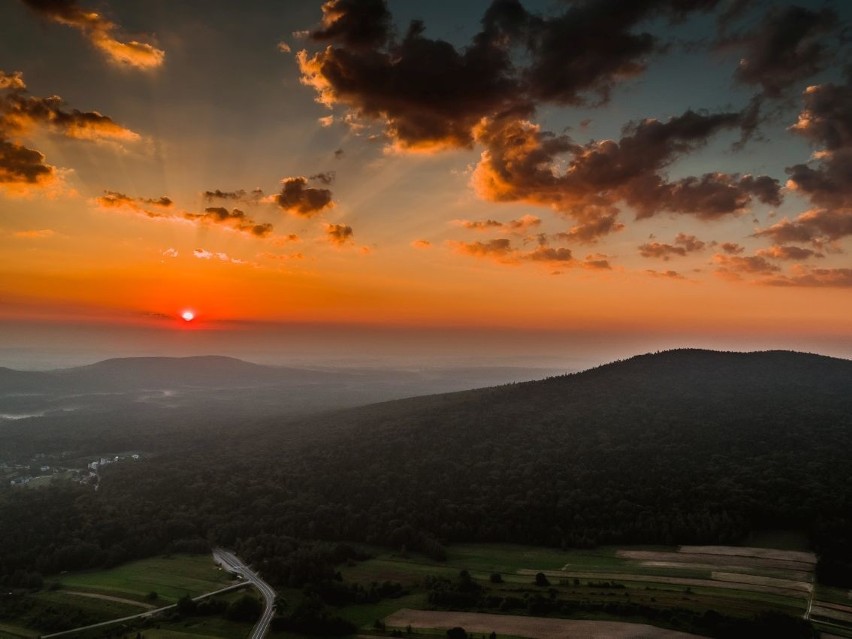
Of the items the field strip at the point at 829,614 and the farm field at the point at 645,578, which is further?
the farm field at the point at 645,578

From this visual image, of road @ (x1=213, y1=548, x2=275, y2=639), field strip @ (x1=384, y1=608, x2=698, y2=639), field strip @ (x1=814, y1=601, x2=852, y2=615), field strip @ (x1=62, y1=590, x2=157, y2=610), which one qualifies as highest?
field strip @ (x1=814, y1=601, x2=852, y2=615)

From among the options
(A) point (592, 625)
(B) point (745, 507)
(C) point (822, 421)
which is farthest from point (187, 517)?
(C) point (822, 421)

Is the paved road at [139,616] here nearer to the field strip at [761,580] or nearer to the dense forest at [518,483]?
the dense forest at [518,483]

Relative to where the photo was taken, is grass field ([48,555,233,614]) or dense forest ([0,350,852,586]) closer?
grass field ([48,555,233,614])

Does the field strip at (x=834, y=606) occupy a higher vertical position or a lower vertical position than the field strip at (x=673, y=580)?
higher

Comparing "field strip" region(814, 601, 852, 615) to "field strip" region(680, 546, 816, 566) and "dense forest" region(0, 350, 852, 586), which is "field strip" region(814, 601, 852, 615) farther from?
"field strip" region(680, 546, 816, 566)

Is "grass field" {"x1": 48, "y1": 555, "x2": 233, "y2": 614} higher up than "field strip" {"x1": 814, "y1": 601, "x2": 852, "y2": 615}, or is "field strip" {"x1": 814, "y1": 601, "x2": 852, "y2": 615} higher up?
"field strip" {"x1": 814, "y1": 601, "x2": 852, "y2": 615}

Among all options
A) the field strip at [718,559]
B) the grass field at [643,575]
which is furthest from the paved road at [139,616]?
the field strip at [718,559]

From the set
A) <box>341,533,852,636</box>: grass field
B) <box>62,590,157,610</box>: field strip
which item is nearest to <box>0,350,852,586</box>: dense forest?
<box>341,533,852,636</box>: grass field
